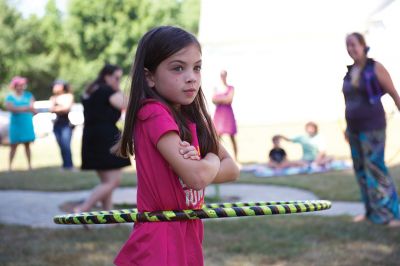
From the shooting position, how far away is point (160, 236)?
2.66 metres

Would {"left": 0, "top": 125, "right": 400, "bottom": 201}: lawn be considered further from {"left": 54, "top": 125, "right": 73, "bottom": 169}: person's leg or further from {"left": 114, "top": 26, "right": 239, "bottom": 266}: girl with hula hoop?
{"left": 114, "top": 26, "right": 239, "bottom": 266}: girl with hula hoop

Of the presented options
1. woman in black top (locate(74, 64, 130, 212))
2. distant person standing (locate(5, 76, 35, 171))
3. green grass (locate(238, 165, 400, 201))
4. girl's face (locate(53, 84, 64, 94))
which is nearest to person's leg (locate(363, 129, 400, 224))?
green grass (locate(238, 165, 400, 201))

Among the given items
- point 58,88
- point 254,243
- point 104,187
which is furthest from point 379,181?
point 58,88

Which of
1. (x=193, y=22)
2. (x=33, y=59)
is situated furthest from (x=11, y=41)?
(x=193, y=22)

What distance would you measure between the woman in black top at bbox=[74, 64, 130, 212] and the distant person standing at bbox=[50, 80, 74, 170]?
6.31 m

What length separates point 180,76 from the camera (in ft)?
8.61

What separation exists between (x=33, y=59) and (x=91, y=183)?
39973 mm

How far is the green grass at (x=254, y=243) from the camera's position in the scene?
5.47m

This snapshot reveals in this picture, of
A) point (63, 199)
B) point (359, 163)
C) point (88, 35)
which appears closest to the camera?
point (359, 163)

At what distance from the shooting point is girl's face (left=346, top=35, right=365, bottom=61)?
21.4ft

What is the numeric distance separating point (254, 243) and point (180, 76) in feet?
12.2

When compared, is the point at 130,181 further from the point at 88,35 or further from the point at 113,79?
the point at 88,35

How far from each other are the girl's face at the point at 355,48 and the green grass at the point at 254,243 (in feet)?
5.85

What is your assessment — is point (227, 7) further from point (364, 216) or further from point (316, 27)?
point (364, 216)
